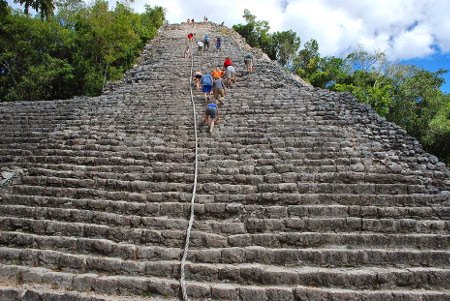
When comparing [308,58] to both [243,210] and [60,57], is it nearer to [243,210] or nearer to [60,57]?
[60,57]

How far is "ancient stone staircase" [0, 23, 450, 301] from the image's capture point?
141 inches

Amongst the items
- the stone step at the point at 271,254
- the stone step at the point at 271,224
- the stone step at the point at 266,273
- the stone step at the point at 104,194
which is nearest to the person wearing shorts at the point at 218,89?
the stone step at the point at 104,194

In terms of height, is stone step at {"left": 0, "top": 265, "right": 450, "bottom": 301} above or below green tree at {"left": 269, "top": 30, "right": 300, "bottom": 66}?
below

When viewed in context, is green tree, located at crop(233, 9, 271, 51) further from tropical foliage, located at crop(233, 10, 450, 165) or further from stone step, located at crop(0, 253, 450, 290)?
stone step, located at crop(0, 253, 450, 290)

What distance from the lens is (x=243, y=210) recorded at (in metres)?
4.56

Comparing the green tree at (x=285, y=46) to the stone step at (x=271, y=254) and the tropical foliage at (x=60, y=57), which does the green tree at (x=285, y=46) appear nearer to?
the tropical foliage at (x=60, y=57)

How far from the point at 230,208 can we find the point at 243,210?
19 cm

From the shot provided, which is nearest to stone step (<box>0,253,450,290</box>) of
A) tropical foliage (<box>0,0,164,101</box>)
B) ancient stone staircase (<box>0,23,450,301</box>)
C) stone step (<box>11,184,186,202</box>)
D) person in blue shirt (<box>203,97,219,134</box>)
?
ancient stone staircase (<box>0,23,450,301</box>)

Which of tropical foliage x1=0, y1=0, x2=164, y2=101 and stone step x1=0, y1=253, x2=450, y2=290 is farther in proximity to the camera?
tropical foliage x1=0, y1=0, x2=164, y2=101

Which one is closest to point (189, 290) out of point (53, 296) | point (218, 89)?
point (53, 296)

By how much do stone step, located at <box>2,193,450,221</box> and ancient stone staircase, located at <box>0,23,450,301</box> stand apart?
2 cm

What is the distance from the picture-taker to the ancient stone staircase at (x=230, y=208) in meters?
3.58

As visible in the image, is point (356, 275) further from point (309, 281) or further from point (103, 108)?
point (103, 108)

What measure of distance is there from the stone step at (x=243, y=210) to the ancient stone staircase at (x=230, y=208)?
0.02 m
